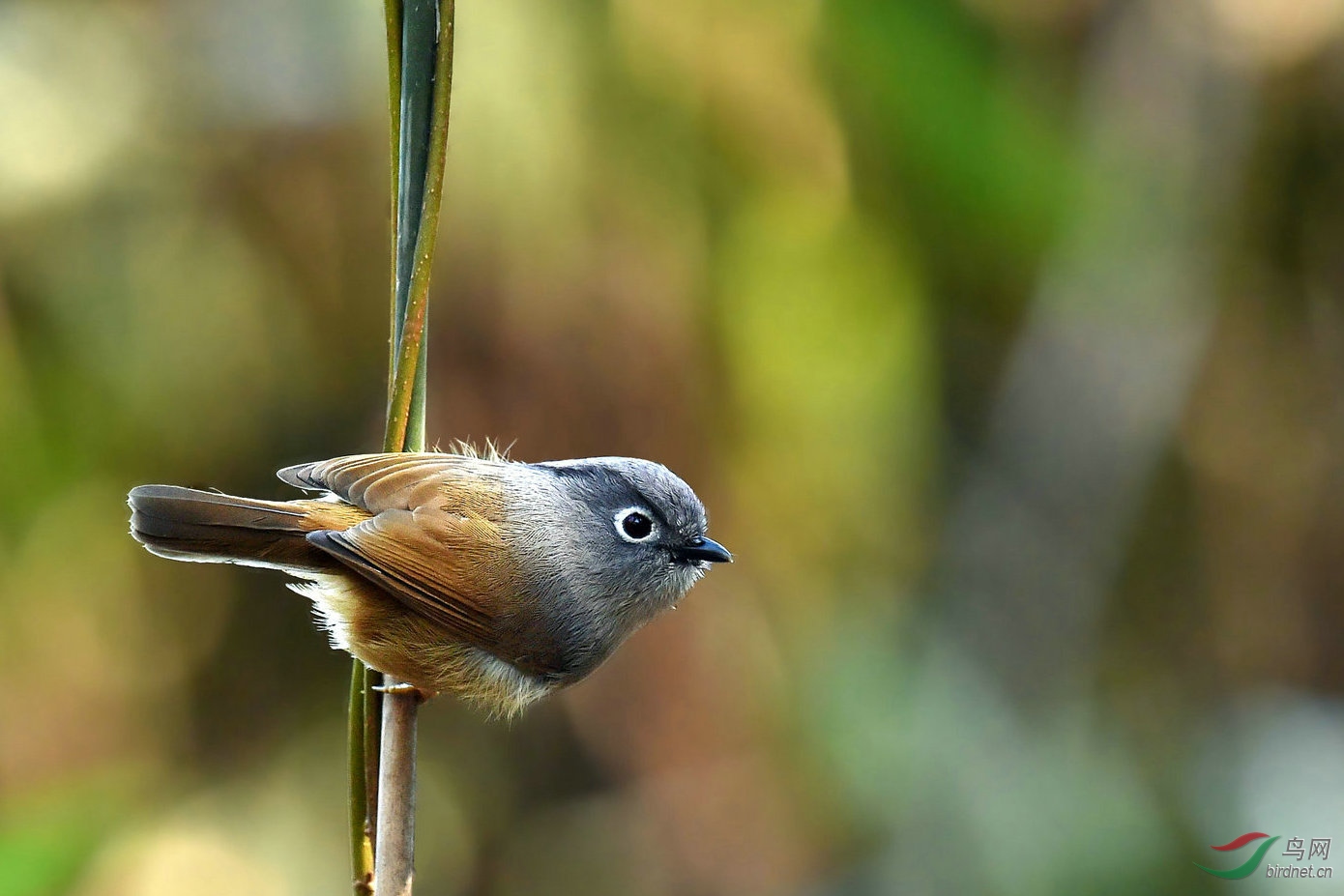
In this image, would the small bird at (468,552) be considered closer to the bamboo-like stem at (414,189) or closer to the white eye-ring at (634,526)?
the white eye-ring at (634,526)

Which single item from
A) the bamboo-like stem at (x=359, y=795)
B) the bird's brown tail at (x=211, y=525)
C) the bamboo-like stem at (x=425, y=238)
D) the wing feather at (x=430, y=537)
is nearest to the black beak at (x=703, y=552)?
the wing feather at (x=430, y=537)

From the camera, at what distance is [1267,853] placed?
175 inches

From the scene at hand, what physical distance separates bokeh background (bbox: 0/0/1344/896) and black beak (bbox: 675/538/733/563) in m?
1.76

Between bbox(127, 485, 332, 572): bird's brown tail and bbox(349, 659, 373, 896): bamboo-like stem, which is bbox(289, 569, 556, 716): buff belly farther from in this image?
bbox(349, 659, 373, 896): bamboo-like stem

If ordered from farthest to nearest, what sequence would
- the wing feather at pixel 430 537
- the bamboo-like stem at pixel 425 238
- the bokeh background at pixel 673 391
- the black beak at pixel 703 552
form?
the bokeh background at pixel 673 391 → the black beak at pixel 703 552 → the wing feather at pixel 430 537 → the bamboo-like stem at pixel 425 238

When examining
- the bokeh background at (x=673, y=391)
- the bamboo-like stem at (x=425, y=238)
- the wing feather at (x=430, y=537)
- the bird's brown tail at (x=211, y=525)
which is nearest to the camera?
the bamboo-like stem at (x=425, y=238)

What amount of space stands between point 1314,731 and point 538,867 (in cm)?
319

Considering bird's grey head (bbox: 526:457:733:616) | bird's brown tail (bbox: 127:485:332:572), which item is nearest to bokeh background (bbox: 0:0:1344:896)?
bird's grey head (bbox: 526:457:733:616)

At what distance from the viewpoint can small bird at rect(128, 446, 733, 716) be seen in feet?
8.15

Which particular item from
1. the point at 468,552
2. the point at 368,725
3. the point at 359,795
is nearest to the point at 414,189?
the point at 368,725

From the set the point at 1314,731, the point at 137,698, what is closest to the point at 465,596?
the point at 137,698

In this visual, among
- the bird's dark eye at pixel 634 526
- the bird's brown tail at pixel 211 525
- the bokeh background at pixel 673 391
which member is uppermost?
the bokeh background at pixel 673 391

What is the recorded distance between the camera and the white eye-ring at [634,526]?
2.75 m

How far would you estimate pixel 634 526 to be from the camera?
2.76 m
